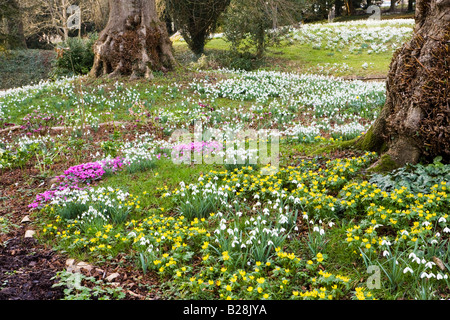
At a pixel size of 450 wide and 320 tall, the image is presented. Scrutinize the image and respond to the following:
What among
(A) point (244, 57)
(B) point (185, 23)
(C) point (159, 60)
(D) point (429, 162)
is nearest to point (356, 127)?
(D) point (429, 162)

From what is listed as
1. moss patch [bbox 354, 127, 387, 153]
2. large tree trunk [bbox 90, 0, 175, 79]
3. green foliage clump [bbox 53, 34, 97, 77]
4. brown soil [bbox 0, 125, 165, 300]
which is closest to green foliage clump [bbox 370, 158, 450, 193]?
moss patch [bbox 354, 127, 387, 153]

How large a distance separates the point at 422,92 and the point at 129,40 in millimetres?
10089

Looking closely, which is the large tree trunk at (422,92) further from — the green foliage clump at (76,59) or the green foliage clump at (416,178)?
the green foliage clump at (76,59)

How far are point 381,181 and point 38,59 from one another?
2444 cm

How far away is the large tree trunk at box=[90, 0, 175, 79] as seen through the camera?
39.8 ft

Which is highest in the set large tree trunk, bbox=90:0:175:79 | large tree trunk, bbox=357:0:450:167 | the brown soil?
large tree trunk, bbox=90:0:175:79

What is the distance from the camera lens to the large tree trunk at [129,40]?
39.8ft

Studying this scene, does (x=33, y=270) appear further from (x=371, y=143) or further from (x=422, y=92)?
(x=422, y=92)

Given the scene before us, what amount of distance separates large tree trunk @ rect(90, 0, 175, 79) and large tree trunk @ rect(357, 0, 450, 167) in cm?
893

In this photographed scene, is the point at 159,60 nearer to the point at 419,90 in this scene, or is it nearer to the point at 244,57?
the point at 244,57

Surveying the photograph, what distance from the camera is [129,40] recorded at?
12102 mm

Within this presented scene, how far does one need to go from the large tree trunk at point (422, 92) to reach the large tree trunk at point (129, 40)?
893 centimetres

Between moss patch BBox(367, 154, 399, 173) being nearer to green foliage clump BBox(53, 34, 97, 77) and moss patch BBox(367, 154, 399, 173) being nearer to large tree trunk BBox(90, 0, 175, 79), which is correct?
large tree trunk BBox(90, 0, 175, 79)
